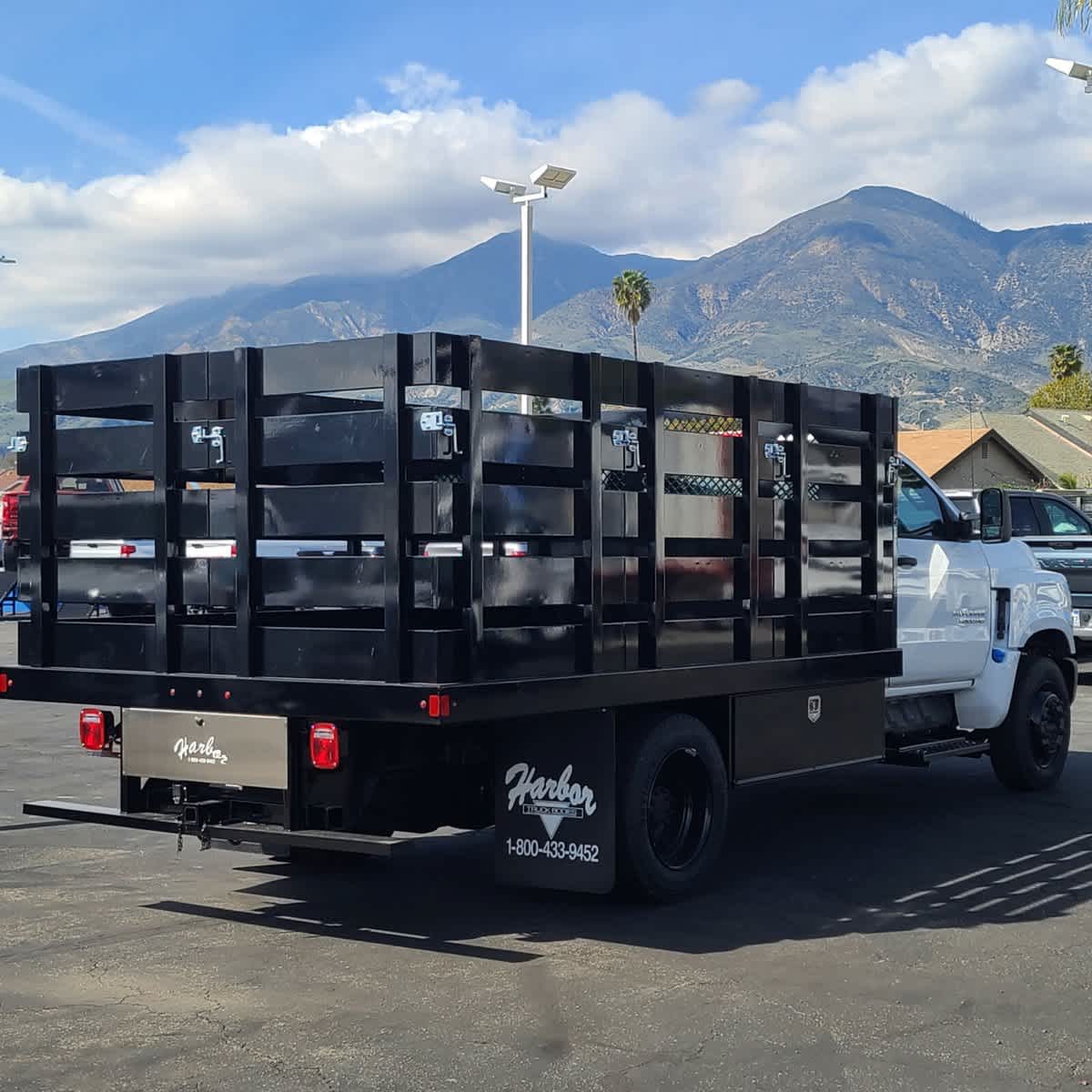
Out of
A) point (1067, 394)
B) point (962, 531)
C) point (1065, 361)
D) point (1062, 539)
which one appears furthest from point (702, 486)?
point (1065, 361)

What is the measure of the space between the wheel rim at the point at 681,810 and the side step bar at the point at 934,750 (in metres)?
2.12

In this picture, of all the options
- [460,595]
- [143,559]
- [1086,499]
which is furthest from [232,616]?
[1086,499]

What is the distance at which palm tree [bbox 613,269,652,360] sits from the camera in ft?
286

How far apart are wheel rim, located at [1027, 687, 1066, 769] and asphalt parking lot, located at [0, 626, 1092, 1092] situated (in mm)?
1002

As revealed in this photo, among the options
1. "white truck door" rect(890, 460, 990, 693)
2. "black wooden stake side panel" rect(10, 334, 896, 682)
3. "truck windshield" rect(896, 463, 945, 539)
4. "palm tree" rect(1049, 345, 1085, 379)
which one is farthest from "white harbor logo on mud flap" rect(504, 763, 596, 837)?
"palm tree" rect(1049, 345, 1085, 379)

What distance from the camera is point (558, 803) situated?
7.19m

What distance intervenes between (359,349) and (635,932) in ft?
9.19

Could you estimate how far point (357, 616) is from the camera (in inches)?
304

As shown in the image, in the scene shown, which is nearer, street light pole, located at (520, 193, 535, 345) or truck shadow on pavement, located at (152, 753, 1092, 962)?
truck shadow on pavement, located at (152, 753, 1092, 962)

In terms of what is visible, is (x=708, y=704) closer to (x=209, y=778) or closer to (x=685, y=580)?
(x=685, y=580)

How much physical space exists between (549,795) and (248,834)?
1330 mm

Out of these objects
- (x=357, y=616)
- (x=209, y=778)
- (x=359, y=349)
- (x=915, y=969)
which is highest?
(x=359, y=349)

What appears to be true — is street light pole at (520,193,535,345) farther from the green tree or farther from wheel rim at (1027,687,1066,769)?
the green tree

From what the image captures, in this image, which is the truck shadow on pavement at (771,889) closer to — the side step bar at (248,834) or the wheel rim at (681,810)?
the wheel rim at (681,810)
